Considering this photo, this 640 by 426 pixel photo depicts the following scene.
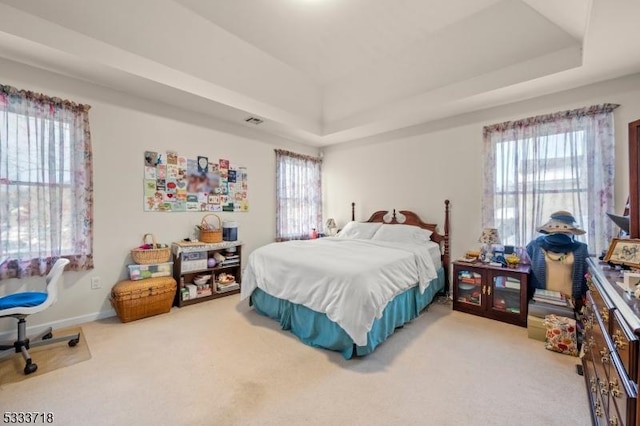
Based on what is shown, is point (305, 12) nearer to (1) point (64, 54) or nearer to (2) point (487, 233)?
(1) point (64, 54)

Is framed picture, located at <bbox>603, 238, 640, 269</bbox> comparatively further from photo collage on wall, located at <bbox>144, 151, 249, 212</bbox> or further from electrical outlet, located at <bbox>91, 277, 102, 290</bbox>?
electrical outlet, located at <bbox>91, 277, 102, 290</bbox>

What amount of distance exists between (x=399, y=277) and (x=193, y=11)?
355 centimetres

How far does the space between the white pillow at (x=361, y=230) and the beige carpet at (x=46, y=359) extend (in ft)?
11.1

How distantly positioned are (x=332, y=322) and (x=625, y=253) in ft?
6.75

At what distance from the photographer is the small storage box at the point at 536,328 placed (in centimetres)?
250

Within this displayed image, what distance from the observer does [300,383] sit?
192cm

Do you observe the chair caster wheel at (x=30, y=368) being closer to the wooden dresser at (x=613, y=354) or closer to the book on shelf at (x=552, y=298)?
the wooden dresser at (x=613, y=354)

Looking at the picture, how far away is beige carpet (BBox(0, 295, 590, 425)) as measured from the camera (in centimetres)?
163

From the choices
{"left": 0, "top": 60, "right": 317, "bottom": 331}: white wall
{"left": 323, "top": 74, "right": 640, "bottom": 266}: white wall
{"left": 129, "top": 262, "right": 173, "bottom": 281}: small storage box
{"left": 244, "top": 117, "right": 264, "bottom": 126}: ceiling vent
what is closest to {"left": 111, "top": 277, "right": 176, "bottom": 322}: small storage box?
{"left": 129, "top": 262, "right": 173, "bottom": 281}: small storage box

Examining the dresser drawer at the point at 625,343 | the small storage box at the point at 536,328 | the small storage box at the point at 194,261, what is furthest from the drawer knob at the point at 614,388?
the small storage box at the point at 194,261

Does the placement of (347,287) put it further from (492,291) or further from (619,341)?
(492,291)

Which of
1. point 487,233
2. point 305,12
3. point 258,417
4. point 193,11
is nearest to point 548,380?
point 487,233

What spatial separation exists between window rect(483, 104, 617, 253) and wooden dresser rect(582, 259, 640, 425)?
58.6 inches

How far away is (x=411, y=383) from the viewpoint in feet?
6.28
